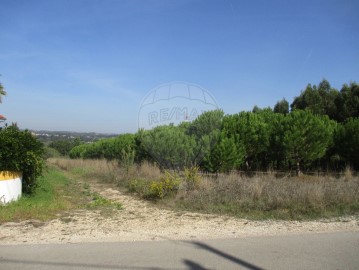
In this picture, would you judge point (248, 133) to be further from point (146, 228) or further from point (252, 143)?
point (146, 228)

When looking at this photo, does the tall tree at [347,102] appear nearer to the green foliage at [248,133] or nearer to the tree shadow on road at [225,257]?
the green foliage at [248,133]

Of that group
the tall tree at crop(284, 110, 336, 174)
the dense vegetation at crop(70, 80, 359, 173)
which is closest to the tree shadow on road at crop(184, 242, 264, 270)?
the dense vegetation at crop(70, 80, 359, 173)

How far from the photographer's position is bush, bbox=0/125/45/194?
845 centimetres

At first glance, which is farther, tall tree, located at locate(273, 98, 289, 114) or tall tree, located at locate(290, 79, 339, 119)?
tall tree, located at locate(273, 98, 289, 114)

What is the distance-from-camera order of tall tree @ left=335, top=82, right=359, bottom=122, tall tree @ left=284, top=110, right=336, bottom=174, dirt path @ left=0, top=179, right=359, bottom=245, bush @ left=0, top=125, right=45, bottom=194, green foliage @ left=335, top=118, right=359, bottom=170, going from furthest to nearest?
tall tree @ left=335, top=82, right=359, bottom=122
green foliage @ left=335, top=118, right=359, bottom=170
tall tree @ left=284, top=110, right=336, bottom=174
bush @ left=0, top=125, right=45, bottom=194
dirt path @ left=0, top=179, right=359, bottom=245

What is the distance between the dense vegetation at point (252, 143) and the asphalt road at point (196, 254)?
32.1ft

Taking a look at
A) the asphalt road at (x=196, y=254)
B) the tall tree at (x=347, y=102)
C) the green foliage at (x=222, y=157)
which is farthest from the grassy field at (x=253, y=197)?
the tall tree at (x=347, y=102)

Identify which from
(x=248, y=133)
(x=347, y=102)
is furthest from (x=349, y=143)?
(x=347, y=102)

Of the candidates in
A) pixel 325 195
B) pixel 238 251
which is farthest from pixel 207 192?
pixel 238 251

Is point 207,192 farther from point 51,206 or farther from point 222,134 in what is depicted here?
point 222,134

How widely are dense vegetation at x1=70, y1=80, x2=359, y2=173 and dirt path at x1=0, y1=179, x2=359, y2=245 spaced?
25.4 ft

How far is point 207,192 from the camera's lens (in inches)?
375

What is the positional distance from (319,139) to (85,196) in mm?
12494

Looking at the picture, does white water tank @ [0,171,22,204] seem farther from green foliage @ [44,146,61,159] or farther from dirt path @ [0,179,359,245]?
dirt path @ [0,179,359,245]
